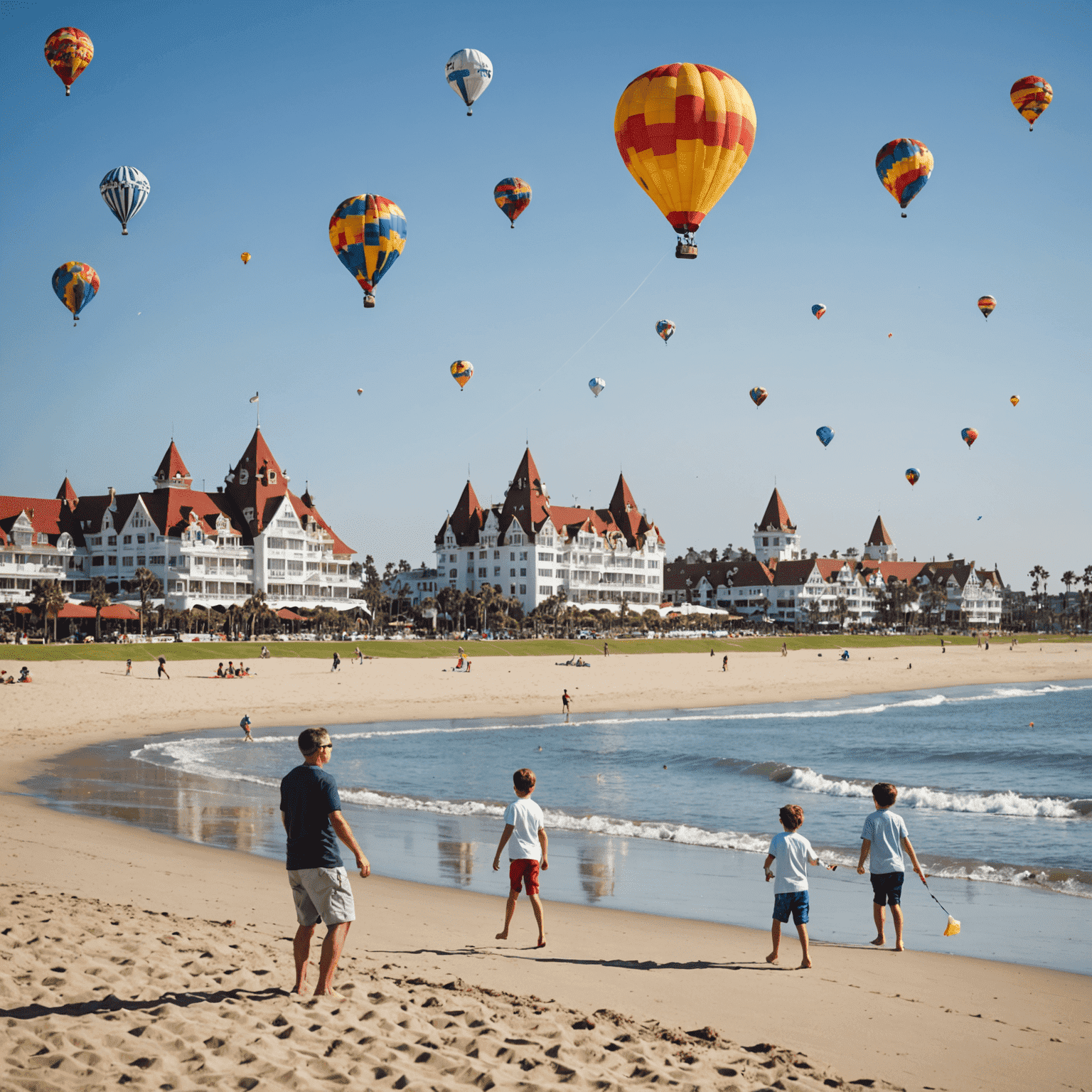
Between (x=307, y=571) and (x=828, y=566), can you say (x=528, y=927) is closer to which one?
(x=307, y=571)

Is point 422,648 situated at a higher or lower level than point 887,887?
lower

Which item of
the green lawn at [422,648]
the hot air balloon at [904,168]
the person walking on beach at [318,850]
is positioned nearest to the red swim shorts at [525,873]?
the person walking on beach at [318,850]

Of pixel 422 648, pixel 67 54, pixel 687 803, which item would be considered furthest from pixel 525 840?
pixel 422 648

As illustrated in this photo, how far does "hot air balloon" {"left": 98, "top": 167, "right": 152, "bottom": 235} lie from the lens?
133 ft

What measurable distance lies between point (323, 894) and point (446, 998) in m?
1.21

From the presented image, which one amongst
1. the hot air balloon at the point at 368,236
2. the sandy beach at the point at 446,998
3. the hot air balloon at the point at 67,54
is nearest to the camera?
the sandy beach at the point at 446,998

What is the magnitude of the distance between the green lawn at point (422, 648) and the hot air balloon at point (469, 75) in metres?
34.0

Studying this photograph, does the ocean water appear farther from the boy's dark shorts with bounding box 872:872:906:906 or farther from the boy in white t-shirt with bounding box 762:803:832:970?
the boy in white t-shirt with bounding box 762:803:832:970

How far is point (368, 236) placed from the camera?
108 ft

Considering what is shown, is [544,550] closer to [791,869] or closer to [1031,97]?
[1031,97]

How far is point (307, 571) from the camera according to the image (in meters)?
96.3

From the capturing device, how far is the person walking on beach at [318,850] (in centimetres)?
690

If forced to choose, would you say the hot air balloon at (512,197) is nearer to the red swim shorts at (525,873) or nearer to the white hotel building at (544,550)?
the red swim shorts at (525,873)

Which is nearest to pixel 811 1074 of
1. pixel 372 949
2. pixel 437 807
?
pixel 372 949
